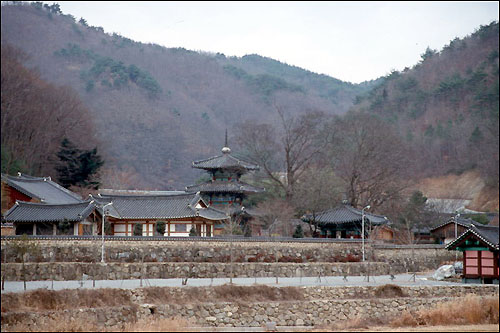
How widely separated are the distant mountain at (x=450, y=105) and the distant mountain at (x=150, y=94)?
27.0m

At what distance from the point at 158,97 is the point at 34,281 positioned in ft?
295

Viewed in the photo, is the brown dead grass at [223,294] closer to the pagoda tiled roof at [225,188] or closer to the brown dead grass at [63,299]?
the brown dead grass at [63,299]

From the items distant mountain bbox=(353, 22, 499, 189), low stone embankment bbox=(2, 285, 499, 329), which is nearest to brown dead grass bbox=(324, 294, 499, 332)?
low stone embankment bbox=(2, 285, 499, 329)

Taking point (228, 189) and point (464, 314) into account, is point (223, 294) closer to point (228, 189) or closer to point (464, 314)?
point (464, 314)

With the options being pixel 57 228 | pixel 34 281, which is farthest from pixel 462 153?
pixel 34 281

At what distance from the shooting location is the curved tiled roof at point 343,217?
48469mm

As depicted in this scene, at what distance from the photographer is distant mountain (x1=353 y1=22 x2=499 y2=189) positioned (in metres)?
62.3

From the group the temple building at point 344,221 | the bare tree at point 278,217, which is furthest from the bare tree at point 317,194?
the temple building at point 344,221

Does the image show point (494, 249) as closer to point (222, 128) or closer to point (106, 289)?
point (106, 289)

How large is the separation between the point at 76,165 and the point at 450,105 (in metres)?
58.0

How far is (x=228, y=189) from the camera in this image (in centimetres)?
5644

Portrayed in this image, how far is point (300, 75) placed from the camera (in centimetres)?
17888

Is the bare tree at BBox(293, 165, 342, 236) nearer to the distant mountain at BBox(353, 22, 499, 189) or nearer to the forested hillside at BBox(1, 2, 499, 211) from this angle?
the forested hillside at BBox(1, 2, 499, 211)

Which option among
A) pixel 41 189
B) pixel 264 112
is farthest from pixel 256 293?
pixel 264 112
